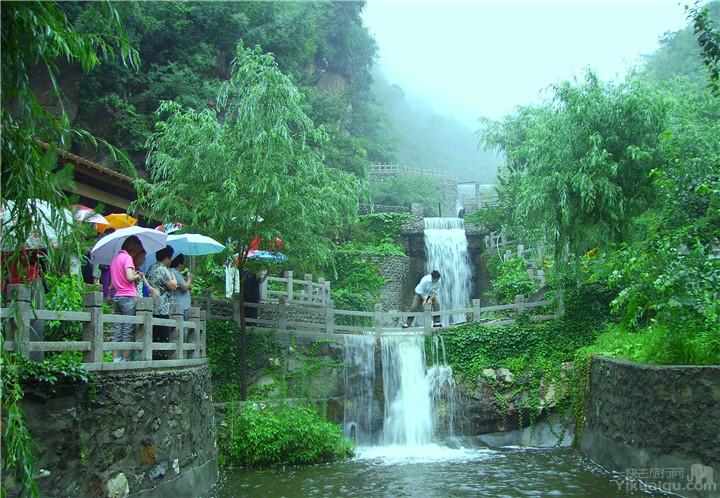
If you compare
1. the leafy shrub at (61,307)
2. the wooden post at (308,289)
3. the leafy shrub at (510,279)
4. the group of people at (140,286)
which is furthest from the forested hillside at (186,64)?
the leafy shrub at (61,307)

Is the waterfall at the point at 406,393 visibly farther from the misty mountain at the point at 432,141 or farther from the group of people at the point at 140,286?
the misty mountain at the point at 432,141

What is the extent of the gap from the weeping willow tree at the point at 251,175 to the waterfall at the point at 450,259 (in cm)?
1254

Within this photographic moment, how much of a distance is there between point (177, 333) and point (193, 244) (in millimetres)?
3005

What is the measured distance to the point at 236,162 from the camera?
526 inches

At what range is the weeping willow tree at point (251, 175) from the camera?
13.1 metres

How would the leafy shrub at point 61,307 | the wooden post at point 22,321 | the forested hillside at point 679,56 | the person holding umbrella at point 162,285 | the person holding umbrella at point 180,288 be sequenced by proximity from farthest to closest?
the forested hillside at point 679,56 < the person holding umbrella at point 180,288 < the person holding umbrella at point 162,285 < the leafy shrub at point 61,307 < the wooden post at point 22,321

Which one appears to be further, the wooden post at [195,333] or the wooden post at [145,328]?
the wooden post at [195,333]

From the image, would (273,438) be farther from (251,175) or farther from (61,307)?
(61,307)

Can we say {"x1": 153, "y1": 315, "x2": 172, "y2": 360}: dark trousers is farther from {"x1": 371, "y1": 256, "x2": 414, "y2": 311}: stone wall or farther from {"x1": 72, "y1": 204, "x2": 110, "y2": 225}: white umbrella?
{"x1": 371, "y1": 256, "x2": 414, "y2": 311}: stone wall

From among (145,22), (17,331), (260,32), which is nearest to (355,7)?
(260,32)

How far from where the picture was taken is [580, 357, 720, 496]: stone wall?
8.79 metres

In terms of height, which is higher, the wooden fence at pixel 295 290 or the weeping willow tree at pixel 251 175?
the weeping willow tree at pixel 251 175

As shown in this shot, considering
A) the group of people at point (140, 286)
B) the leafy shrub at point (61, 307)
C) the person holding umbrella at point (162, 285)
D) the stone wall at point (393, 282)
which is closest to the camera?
the leafy shrub at point (61, 307)

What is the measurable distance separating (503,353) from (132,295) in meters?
9.28
